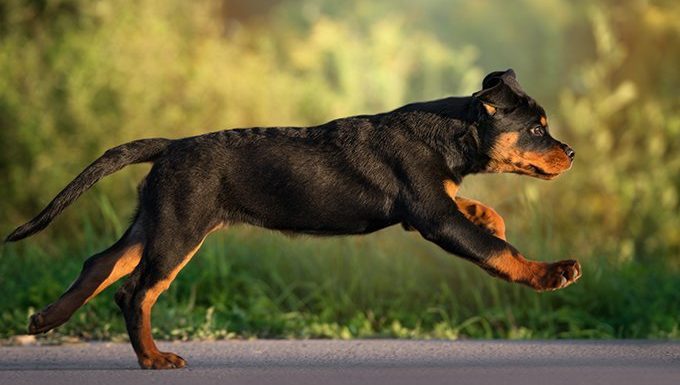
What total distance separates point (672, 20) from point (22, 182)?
22.4 ft

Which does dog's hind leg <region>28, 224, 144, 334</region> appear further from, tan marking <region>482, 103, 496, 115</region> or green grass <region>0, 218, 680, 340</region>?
tan marking <region>482, 103, 496, 115</region>

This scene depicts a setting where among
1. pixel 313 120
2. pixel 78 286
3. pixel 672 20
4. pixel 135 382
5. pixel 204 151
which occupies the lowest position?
pixel 135 382

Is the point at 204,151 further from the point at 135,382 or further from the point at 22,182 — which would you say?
the point at 22,182

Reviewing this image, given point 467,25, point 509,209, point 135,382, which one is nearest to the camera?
point 135,382

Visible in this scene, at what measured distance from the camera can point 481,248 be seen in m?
5.58

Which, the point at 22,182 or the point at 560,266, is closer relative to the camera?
the point at 560,266

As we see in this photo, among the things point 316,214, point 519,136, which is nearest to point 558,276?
point 519,136

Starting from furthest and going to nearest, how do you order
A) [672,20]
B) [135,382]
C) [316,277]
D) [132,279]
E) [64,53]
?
[672,20], [64,53], [316,277], [132,279], [135,382]

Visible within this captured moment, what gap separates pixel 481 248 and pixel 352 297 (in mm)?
2461

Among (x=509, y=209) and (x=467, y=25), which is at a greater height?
(x=467, y=25)

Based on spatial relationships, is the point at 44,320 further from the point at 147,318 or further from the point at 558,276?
the point at 558,276

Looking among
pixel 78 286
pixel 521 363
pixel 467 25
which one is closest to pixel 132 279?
pixel 78 286

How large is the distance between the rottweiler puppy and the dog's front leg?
11 mm

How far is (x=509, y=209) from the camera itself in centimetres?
1041
